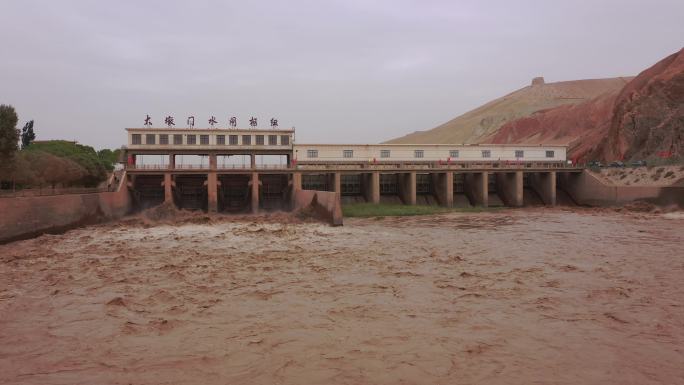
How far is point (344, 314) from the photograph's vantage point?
844 cm

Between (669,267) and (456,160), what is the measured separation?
34.7 metres

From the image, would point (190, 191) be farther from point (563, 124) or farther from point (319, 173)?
point (563, 124)

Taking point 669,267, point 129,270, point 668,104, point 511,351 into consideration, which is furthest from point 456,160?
point 511,351

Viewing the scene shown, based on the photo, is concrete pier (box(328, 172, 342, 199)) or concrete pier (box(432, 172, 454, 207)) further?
concrete pier (box(432, 172, 454, 207))

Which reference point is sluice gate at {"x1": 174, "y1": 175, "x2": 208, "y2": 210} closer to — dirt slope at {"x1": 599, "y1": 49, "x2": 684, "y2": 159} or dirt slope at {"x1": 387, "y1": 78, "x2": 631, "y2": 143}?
dirt slope at {"x1": 599, "y1": 49, "x2": 684, "y2": 159}

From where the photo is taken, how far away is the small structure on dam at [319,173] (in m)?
37.9

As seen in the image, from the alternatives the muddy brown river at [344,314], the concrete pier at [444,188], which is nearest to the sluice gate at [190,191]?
the muddy brown river at [344,314]

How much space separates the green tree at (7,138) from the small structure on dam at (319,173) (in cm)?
934

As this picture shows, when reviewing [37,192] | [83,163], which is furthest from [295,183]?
[83,163]

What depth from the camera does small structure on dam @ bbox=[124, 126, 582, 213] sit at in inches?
1491

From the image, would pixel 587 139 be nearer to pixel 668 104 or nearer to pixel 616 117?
pixel 616 117

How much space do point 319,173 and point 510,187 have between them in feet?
62.7

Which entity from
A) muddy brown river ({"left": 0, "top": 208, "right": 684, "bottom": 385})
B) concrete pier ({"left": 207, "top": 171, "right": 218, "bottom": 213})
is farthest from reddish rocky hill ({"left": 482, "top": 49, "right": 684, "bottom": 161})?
concrete pier ({"left": 207, "top": 171, "right": 218, "bottom": 213})

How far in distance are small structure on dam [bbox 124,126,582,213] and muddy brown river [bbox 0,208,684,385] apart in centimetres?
2051
